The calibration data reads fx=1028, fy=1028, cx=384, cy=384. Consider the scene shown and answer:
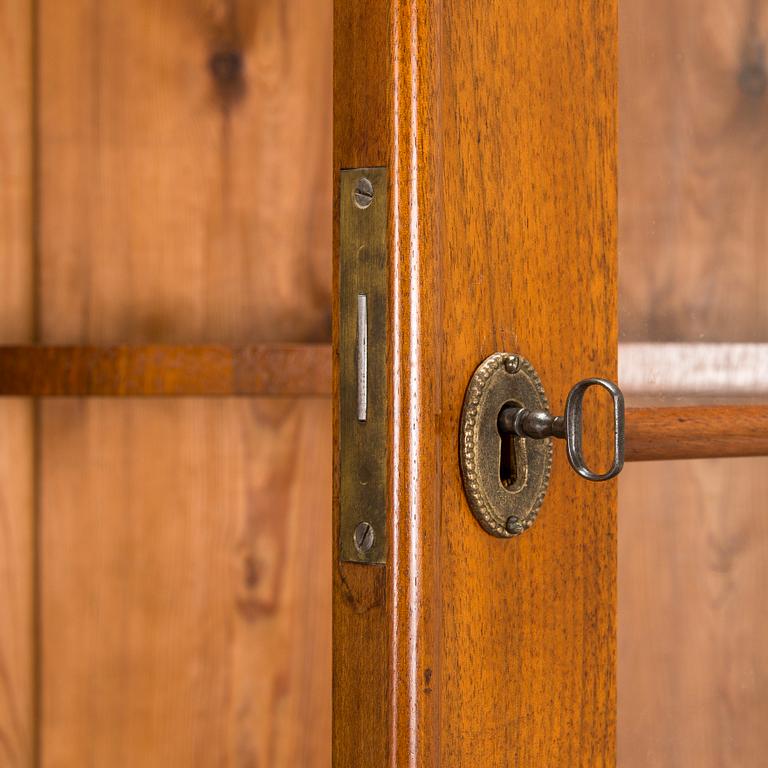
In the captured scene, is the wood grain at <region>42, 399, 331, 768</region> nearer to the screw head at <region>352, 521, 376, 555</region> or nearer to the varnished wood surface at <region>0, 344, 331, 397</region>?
the varnished wood surface at <region>0, 344, 331, 397</region>

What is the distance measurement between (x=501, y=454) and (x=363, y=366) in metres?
0.07

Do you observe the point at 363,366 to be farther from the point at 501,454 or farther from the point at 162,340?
the point at 162,340

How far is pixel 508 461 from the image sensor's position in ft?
1.35

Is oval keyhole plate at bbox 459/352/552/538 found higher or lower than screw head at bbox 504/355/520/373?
lower

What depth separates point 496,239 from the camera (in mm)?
416

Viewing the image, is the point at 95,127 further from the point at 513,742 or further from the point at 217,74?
the point at 513,742

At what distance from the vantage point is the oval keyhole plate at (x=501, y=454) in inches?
15.6

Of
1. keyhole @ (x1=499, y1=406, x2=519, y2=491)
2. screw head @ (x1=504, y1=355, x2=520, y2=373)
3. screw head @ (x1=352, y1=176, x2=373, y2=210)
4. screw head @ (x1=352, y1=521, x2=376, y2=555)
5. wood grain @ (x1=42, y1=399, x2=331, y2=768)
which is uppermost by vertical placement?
screw head @ (x1=352, y1=176, x2=373, y2=210)

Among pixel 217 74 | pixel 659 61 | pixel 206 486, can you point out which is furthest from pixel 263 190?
pixel 659 61

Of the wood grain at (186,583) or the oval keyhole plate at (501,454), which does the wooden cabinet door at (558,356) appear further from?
the wood grain at (186,583)

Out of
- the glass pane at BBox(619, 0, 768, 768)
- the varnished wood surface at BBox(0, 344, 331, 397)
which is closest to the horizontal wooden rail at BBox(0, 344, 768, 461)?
the varnished wood surface at BBox(0, 344, 331, 397)

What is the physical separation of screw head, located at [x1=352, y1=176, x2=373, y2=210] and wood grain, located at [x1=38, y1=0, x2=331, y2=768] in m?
0.40

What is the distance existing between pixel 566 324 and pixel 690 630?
0.16 m

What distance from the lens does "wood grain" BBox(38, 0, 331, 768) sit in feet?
2.52
